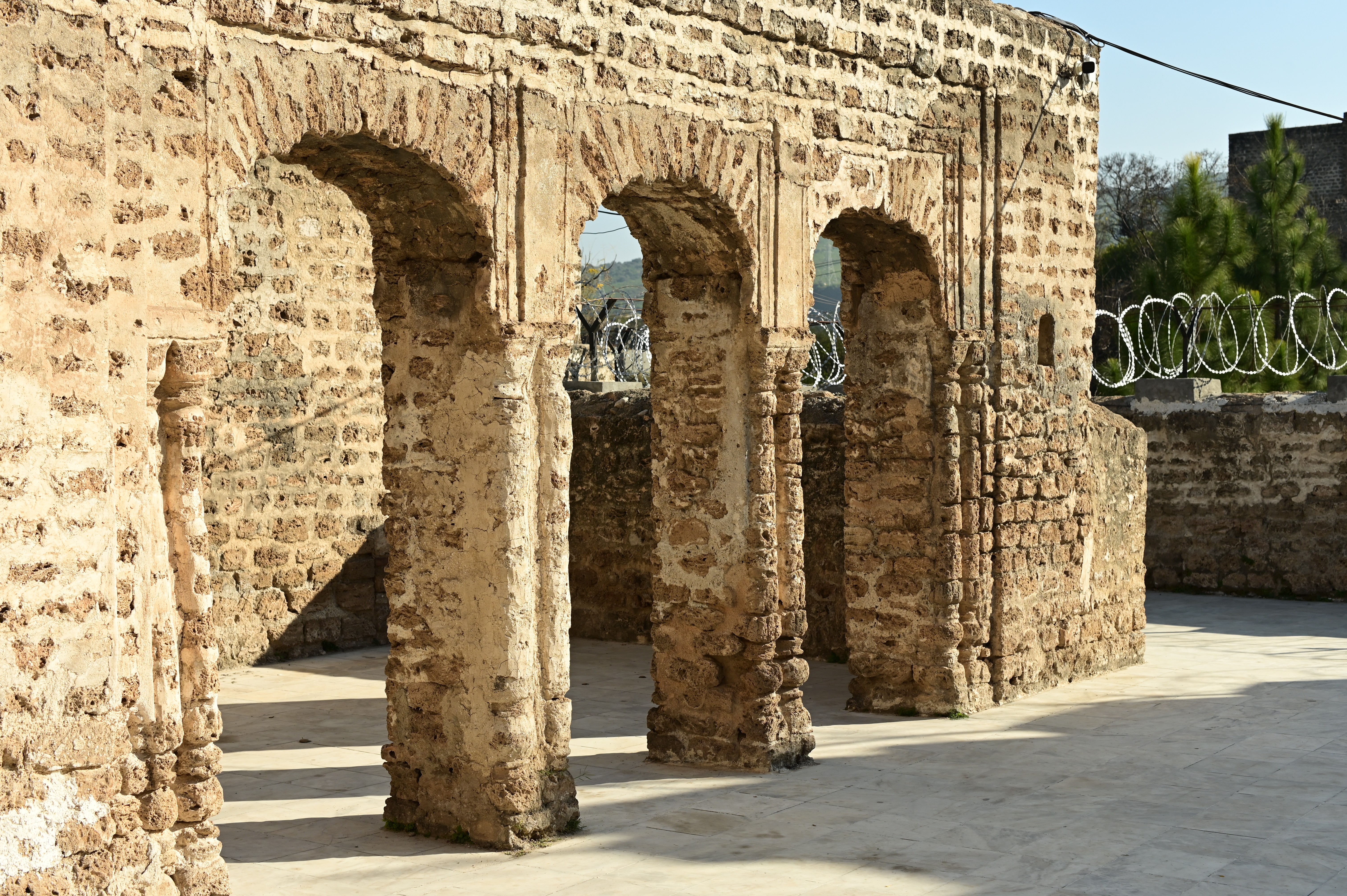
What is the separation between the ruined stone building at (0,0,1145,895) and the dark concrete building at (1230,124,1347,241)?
22.6m

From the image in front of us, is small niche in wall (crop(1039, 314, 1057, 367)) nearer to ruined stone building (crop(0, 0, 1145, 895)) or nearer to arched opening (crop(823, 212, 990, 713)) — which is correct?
ruined stone building (crop(0, 0, 1145, 895))

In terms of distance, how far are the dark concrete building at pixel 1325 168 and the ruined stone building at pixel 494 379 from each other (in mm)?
22553

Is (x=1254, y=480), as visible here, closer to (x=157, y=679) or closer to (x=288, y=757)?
(x=288, y=757)

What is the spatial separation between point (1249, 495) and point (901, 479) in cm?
643

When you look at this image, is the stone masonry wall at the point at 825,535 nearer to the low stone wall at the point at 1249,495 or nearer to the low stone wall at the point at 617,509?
the low stone wall at the point at 617,509

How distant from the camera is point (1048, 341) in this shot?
9.87 m

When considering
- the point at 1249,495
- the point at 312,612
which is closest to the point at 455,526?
the point at 312,612

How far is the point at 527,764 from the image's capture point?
21.0ft

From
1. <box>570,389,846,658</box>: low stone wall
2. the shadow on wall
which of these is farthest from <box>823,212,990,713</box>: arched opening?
the shadow on wall

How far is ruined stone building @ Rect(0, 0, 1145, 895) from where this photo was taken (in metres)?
4.80

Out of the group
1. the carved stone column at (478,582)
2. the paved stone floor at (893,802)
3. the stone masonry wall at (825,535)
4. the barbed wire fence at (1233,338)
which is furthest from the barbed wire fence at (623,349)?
the barbed wire fence at (1233,338)

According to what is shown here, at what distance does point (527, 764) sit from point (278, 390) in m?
5.41

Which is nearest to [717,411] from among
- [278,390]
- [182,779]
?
[182,779]

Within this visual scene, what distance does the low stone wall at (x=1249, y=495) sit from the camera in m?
13.7
